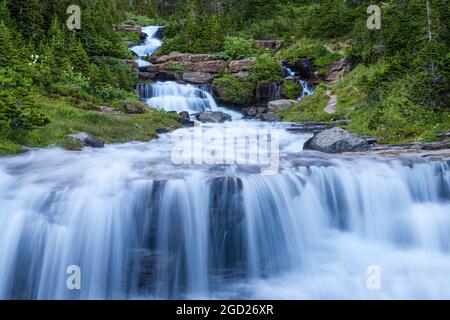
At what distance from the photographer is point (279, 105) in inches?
1074

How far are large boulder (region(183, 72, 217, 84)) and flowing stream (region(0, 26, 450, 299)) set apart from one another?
21211 mm

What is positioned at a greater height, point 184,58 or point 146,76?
point 184,58

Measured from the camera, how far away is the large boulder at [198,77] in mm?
32375

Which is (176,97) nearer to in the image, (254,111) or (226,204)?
(254,111)

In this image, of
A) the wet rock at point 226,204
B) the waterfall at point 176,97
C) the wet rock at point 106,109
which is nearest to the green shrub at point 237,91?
the waterfall at point 176,97

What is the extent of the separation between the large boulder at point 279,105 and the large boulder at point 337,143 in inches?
474

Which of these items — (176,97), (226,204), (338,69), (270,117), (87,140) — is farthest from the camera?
(338,69)

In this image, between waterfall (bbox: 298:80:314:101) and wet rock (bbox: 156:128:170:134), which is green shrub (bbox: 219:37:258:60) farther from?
wet rock (bbox: 156:128:170:134)

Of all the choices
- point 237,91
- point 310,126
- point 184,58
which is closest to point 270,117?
point 310,126

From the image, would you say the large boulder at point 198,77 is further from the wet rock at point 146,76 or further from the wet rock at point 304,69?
the wet rock at point 304,69

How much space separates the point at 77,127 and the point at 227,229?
9177 mm

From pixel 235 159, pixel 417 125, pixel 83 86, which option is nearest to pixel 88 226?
pixel 235 159

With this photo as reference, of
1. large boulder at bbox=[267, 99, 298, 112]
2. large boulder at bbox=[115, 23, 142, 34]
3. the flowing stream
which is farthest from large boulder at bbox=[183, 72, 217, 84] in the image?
the flowing stream

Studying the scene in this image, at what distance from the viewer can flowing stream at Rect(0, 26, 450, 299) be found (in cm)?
844
